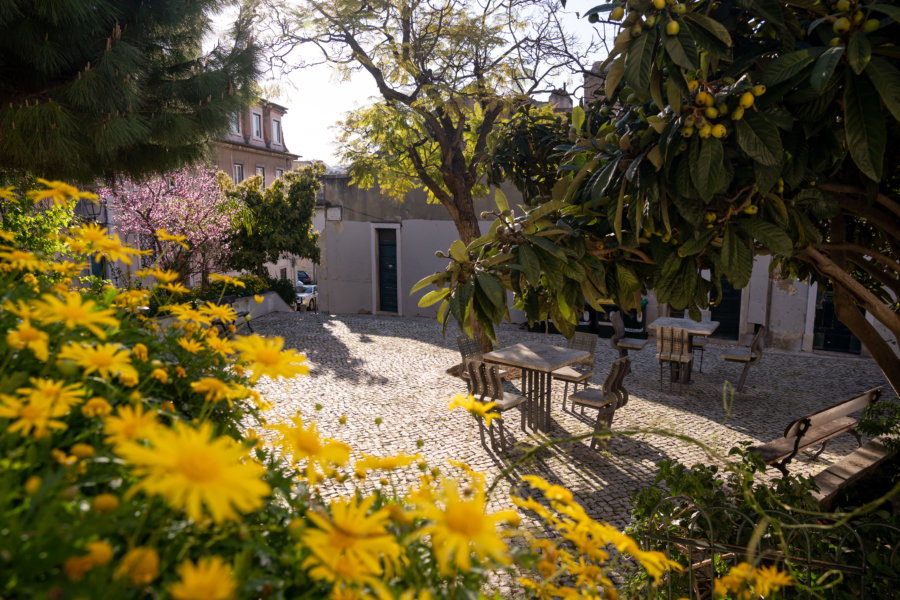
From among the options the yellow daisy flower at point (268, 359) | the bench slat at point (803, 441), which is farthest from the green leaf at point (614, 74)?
the bench slat at point (803, 441)

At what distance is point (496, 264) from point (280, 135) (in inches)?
1149

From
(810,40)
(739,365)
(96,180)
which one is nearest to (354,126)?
(96,180)

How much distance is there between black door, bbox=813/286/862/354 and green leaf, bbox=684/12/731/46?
11.9m

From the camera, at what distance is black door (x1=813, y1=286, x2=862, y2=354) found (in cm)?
1117

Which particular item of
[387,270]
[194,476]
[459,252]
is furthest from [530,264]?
[387,270]

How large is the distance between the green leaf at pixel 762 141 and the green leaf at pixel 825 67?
0.17 m

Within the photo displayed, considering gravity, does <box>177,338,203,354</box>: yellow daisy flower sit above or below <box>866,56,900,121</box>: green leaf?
below

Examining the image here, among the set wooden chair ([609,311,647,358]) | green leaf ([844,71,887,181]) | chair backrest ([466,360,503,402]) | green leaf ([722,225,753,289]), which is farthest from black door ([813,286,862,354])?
green leaf ([844,71,887,181])

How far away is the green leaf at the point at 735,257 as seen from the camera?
1.77 m

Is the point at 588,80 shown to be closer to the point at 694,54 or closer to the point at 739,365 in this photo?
the point at 739,365

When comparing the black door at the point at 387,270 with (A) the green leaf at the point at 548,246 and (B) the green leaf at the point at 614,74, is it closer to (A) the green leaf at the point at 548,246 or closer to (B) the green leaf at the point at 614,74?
(A) the green leaf at the point at 548,246

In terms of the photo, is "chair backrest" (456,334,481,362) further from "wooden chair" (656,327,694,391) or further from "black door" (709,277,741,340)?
"black door" (709,277,741,340)

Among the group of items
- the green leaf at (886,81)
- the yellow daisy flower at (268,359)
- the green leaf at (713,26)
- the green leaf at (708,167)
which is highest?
the green leaf at (713,26)

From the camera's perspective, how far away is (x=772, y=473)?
547 centimetres
